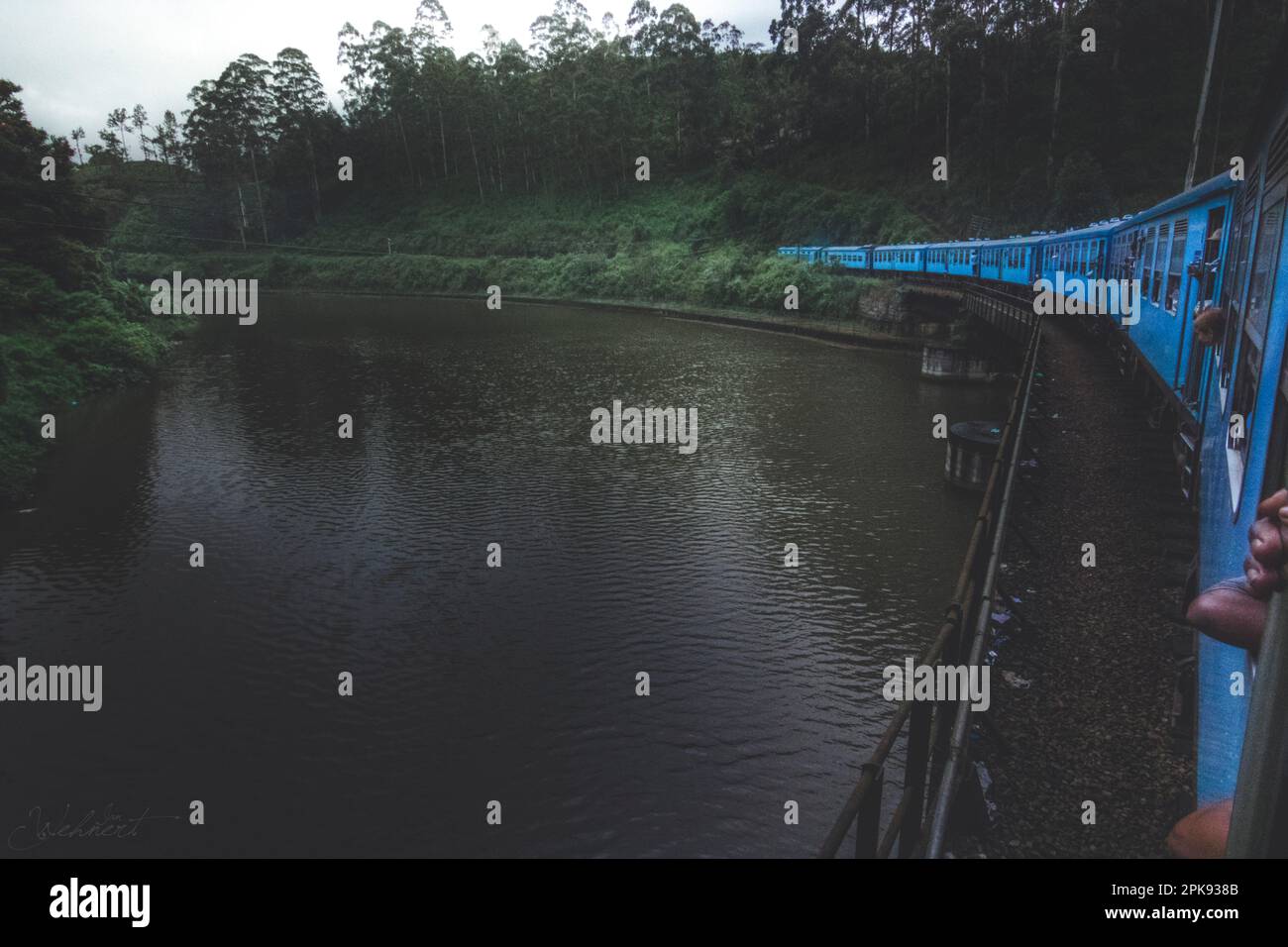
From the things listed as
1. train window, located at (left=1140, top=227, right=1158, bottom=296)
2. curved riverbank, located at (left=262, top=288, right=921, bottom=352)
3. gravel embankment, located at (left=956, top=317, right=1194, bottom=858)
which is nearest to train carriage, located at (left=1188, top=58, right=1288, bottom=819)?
gravel embankment, located at (left=956, top=317, right=1194, bottom=858)

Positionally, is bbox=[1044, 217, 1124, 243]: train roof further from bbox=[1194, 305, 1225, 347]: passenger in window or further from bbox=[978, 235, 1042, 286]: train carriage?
bbox=[1194, 305, 1225, 347]: passenger in window

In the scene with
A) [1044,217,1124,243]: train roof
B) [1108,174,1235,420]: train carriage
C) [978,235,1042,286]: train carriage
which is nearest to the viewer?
[1108,174,1235,420]: train carriage

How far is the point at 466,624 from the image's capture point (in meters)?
12.0

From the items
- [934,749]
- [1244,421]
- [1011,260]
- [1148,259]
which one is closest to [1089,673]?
[934,749]

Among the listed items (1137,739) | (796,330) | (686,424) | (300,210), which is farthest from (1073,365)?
(300,210)

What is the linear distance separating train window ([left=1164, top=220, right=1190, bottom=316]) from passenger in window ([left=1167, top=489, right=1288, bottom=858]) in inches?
462

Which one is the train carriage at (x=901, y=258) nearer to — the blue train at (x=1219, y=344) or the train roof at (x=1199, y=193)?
the blue train at (x=1219, y=344)

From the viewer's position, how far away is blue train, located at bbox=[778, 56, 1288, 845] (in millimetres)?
3652

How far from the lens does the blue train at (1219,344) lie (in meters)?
3.65

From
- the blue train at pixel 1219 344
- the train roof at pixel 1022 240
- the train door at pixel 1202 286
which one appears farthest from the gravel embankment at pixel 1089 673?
the train roof at pixel 1022 240

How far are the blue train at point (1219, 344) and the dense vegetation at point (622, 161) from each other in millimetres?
24306

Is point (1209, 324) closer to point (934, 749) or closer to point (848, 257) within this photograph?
point (934, 749)
